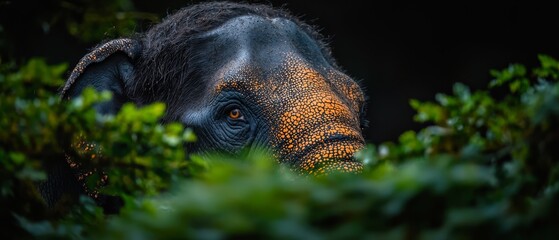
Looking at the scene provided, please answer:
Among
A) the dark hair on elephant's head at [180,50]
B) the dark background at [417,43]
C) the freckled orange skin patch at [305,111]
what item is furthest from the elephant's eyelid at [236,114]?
the dark background at [417,43]

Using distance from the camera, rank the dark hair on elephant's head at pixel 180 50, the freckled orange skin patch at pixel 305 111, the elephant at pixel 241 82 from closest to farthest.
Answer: the freckled orange skin patch at pixel 305 111 → the elephant at pixel 241 82 → the dark hair on elephant's head at pixel 180 50

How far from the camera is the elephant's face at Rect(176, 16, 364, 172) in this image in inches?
190

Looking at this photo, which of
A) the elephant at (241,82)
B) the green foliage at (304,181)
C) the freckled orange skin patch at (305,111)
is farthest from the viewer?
the elephant at (241,82)

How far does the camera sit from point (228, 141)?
528cm

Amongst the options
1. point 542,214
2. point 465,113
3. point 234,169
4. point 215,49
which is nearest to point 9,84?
point 234,169

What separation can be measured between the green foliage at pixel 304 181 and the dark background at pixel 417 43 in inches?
291

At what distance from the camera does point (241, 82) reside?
17.1 ft

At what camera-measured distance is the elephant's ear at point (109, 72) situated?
557 cm

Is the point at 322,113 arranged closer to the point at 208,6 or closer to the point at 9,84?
the point at 208,6

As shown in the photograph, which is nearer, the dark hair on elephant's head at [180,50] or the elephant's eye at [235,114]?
the elephant's eye at [235,114]

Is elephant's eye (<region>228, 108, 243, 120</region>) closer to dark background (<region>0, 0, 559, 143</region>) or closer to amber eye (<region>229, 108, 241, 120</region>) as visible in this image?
amber eye (<region>229, 108, 241, 120</region>)

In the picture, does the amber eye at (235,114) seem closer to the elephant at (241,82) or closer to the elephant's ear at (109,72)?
the elephant at (241,82)

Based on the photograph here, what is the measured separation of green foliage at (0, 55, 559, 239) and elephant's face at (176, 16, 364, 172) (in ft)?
5.35

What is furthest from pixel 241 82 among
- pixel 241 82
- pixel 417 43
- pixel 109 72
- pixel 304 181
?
pixel 417 43
